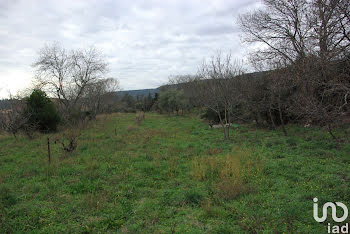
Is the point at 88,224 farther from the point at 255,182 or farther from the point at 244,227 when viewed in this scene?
the point at 255,182

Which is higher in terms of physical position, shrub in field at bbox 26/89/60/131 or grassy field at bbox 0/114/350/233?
shrub in field at bbox 26/89/60/131

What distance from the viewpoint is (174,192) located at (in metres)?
5.01

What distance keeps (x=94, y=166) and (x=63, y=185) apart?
153cm

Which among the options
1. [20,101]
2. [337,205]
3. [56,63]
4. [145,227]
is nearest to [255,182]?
[337,205]

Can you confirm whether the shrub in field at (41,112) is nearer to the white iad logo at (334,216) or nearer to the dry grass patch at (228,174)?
the dry grass patch at (228,174)

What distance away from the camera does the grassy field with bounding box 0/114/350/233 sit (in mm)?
3674

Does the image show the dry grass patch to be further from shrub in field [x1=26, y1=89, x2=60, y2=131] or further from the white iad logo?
shrub in field [x1=26, y1=89, x2=60, y2=131]

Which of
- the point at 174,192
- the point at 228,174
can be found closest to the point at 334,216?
the point at 228,174

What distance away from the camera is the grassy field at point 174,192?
12.1 ft

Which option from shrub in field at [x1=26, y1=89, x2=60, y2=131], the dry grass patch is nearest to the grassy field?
the dry grass patch

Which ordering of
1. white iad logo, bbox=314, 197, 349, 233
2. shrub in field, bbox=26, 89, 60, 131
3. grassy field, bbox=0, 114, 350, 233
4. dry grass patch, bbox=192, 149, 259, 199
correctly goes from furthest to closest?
shrub in field, bbox=26, 89, 60, 131 → dry grass patch, bbox=192, 149, 259, 199 → grassy field, bbox=0, 114, 350, 233 → white iad logo, bbox=314, 197, 349, 233

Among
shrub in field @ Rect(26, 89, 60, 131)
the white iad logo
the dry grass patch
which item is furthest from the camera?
shrub in field @ Rect(26, 89, 60, 131)

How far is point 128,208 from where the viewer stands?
4.29 metres

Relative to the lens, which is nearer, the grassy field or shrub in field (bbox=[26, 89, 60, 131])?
the grassy field
